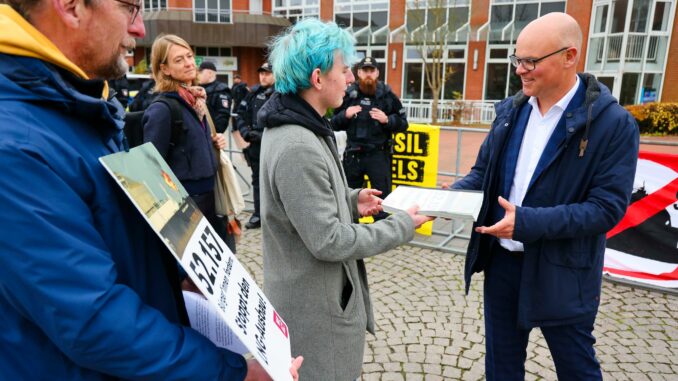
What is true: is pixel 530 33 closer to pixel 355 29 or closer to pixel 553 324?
pixel 553 324

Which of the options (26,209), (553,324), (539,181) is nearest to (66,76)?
(26,209)

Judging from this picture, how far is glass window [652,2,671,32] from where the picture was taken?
20.4 meters

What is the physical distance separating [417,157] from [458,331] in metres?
2.60

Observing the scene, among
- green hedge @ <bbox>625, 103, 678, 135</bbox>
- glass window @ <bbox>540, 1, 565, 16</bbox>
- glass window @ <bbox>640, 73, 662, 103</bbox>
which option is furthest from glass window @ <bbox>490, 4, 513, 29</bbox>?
green hedge @ <bbox>625, 103, 678, 135</bbox>

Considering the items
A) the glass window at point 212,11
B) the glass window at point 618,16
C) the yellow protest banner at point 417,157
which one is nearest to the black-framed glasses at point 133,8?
the yellow protest banner at point 417,157

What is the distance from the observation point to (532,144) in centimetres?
234

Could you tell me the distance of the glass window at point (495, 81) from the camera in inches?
915

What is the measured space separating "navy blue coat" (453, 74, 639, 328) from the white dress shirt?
10 cm

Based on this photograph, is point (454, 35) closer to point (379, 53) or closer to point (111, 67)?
point (379, 53)

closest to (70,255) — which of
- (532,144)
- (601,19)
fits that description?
(532,144)

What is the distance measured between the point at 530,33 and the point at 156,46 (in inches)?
104

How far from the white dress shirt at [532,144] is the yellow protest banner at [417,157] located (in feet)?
10.5

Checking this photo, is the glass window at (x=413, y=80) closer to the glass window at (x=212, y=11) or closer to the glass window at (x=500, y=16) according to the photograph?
the glass window at (x=500, y=16)

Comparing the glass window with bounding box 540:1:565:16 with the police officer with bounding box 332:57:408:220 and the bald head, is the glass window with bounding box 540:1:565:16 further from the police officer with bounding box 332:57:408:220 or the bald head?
the bald head
